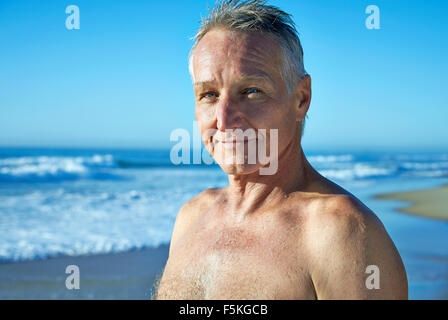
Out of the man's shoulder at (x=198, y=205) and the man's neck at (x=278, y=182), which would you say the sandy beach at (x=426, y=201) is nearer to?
the man's shoulder at (x=198, y=205)

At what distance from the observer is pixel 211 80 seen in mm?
1650

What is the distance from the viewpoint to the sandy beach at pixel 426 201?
400 inches

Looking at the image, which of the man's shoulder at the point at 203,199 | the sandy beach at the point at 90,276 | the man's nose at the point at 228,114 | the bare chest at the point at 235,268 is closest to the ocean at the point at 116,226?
the sandy beach at the point at 90,276

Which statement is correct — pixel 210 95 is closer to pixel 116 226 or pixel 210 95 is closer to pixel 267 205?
pixel 267 205

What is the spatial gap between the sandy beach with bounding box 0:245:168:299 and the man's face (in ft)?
13.0

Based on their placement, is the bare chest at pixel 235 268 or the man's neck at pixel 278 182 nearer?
the bare chest at pixel 235 268

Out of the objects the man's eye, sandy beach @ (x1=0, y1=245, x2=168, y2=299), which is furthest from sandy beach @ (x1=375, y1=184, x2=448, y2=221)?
the man's eye

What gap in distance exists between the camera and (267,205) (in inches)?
69.3

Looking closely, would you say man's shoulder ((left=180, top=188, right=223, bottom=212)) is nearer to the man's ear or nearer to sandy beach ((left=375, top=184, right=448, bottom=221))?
the man's ear

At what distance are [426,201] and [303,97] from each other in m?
11.3

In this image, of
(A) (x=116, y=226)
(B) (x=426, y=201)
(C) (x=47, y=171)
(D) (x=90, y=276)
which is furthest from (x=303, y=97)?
(C) (x=47, y=171)

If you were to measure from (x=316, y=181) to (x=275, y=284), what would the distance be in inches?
17.2
